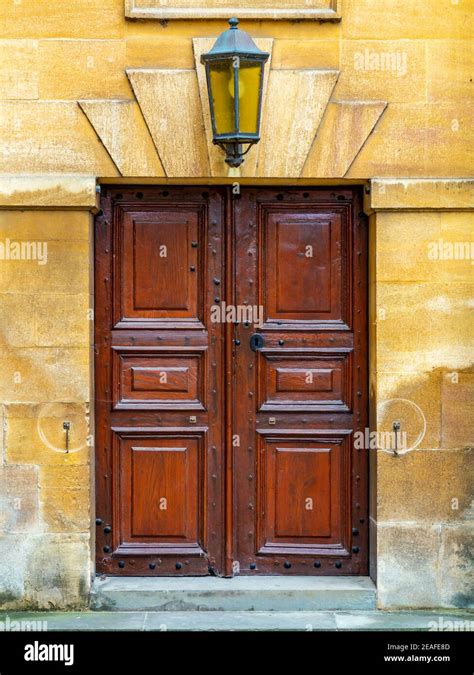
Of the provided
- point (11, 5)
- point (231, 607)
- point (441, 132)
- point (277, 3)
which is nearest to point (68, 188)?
point (11, 5)

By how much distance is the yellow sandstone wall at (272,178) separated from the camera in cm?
678

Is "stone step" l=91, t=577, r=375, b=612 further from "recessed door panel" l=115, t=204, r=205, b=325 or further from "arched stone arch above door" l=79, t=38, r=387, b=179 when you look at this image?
"arched stone arch above door" l=79, t=38, r=387, b=179

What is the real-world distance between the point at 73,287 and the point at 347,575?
262 cm

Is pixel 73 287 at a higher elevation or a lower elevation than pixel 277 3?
lower

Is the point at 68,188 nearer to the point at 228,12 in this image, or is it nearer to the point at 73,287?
the point at 73,287

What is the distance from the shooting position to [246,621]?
658 cm

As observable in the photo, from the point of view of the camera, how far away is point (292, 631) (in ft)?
21.0

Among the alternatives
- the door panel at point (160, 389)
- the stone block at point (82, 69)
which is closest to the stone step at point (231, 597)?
the door panel at point (160, 389)

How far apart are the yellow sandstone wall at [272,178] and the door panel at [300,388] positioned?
0.27 meters

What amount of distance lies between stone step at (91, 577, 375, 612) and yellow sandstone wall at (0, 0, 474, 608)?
0.15 m

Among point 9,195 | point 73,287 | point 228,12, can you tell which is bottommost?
point 73,287

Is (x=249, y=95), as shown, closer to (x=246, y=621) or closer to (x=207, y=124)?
(x=207, y=124)

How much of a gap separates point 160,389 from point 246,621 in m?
1.60

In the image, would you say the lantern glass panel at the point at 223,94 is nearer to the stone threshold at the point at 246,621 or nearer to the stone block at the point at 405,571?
the stone block at the point at 405,571
